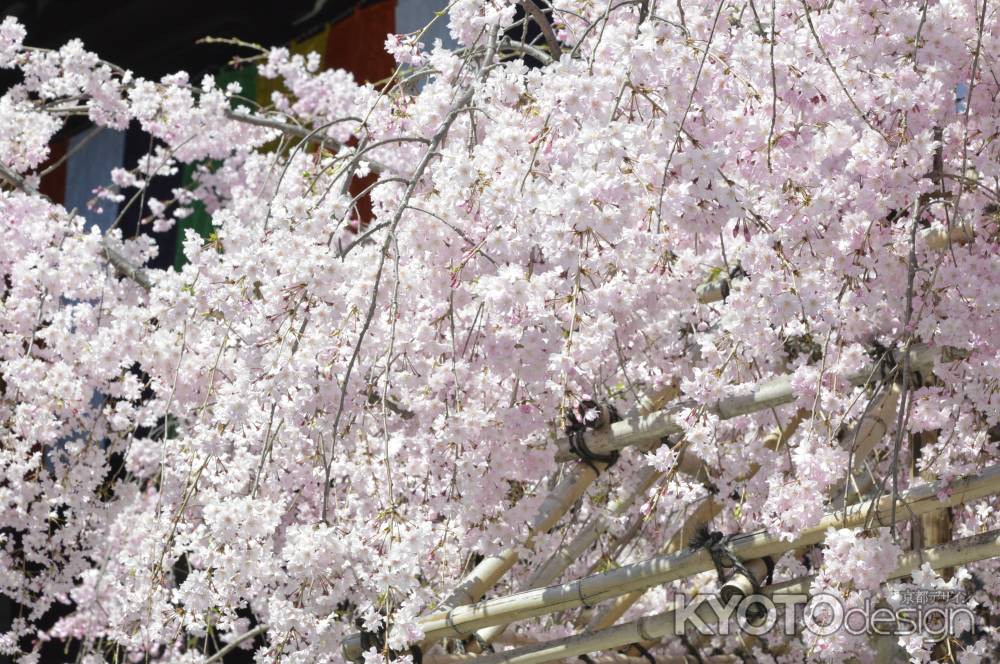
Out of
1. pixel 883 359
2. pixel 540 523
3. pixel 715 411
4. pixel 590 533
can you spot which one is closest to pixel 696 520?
pixel 590 533

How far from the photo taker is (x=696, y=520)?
294 cm

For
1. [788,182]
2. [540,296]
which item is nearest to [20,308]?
[540,296]

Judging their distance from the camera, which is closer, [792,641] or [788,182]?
[788,182]

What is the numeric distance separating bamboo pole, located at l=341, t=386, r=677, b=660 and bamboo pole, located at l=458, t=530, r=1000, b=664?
165mm

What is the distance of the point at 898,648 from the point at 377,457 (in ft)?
4.12

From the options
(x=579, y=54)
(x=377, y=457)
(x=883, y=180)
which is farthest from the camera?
(x=377, y=457)

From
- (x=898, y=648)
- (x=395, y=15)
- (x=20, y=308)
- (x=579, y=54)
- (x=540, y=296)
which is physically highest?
(x=395, y=15)

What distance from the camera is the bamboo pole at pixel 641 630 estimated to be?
2346 millimetres

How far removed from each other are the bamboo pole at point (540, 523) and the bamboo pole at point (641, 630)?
0.16 metres

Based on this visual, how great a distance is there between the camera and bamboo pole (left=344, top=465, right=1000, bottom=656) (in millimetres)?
2326

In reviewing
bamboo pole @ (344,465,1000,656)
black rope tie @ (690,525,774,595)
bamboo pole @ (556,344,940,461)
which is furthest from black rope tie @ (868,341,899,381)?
black rope tie @ (690,525,774,595)

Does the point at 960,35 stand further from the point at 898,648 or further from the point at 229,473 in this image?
the point at 229,473

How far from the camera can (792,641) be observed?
3508 mm

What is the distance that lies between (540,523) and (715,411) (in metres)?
0.56
